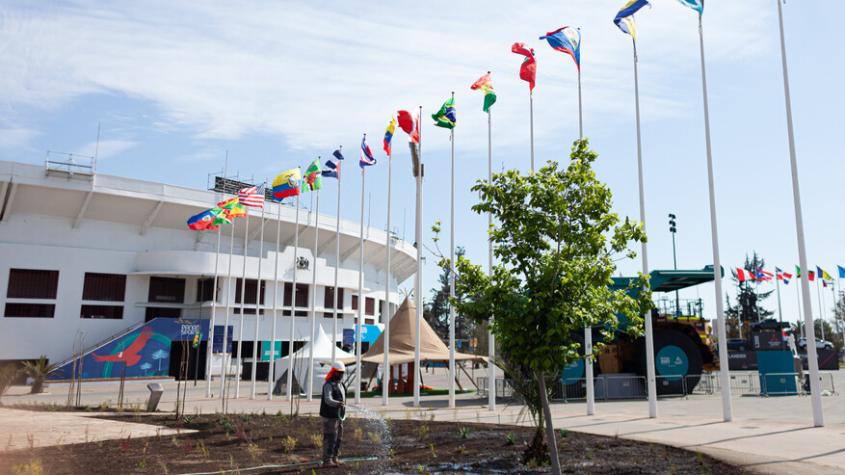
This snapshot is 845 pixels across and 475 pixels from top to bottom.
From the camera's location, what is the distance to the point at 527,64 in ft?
67.7

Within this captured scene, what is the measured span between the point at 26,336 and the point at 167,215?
14.1 metres

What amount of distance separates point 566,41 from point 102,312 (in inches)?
1776

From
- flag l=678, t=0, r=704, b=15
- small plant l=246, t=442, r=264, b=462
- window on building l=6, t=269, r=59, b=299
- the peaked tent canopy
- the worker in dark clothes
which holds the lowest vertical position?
small plant l=246, t=442, r=264, b=462

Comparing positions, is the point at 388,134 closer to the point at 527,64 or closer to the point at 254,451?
the point at 527,64

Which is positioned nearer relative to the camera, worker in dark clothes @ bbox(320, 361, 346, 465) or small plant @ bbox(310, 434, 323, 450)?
worker in dark clothes @ bbox(320, 361, 346, 465)

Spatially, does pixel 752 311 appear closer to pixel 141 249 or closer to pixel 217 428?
pixel 141 249

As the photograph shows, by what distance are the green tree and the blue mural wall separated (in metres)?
38.7

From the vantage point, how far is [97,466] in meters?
11.0

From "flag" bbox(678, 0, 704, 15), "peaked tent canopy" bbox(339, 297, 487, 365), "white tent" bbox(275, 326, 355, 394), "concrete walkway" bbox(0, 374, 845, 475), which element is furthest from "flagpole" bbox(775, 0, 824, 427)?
"white tent" bbox(275, 326, 355, 394)

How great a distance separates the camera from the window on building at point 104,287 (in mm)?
49562

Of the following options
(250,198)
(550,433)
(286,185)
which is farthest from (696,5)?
(250,198)

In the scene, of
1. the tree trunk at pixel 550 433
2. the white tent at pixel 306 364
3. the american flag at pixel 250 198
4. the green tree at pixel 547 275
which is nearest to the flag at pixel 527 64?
the green tree at pixel 547 275

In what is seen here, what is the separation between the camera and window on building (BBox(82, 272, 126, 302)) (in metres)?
49.6

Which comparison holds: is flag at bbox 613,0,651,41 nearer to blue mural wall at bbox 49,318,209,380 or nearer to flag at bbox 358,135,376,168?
flag at bbox 358,135,376,168
